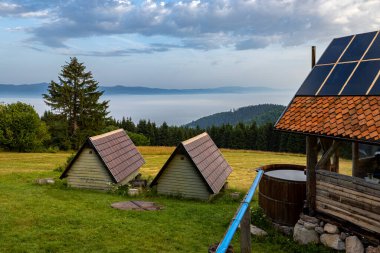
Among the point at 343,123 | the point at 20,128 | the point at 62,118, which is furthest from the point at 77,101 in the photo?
the point at 343,123

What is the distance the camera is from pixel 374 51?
12109 mm

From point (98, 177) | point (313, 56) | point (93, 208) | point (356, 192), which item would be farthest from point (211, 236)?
point (98, 177)

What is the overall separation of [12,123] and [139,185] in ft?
163

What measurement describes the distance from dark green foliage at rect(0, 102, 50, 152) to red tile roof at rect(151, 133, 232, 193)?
48.7 m

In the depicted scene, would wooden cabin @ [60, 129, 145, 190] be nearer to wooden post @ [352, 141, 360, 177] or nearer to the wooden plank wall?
the wooden plank wall

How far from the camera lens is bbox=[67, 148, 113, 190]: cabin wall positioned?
825 inches

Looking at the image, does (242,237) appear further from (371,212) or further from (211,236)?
(211,236)

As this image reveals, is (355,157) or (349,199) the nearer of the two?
(349,199)

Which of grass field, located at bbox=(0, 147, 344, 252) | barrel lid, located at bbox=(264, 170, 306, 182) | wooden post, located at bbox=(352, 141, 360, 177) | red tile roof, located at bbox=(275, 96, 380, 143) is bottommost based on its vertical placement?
grass field, located at bbox=(0, 147, 344, 252)

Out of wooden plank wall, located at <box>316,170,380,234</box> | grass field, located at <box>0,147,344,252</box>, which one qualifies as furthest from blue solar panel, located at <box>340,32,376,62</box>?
grass field, located at <box>0,147,344,252</box>

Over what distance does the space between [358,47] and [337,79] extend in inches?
67.1

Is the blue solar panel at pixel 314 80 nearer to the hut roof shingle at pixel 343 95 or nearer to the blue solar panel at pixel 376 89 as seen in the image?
the hut roof shingle at pixel 343 95

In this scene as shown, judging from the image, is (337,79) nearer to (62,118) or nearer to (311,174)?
(311,174)

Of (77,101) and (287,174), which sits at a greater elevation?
(77,101)
